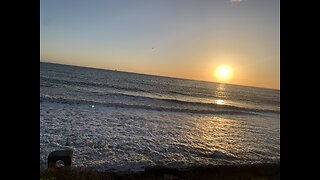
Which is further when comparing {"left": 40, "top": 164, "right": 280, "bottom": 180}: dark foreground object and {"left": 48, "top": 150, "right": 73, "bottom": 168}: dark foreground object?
{"left": 48, "top": 150, "right": 73, "bottom": 168}: dark foreground object

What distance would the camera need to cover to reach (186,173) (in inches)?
392

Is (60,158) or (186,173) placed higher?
(60,158)

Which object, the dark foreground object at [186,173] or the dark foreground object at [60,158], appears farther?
the dark foreground object at [60,158]

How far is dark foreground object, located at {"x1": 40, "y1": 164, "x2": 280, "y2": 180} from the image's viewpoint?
819cm

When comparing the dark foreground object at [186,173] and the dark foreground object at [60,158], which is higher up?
the dark foreground object at [60,158]

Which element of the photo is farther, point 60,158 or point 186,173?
point 186,173

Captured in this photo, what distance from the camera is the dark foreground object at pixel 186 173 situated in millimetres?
8188

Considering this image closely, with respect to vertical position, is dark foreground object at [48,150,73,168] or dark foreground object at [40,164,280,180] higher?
dark foreground object at [48,150,73,168]
